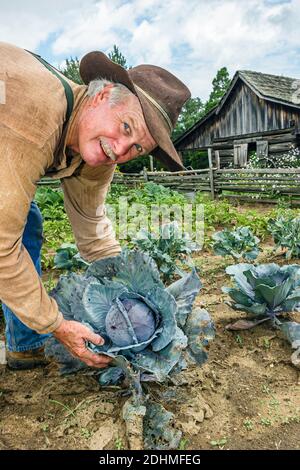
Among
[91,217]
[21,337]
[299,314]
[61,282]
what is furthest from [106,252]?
[299,314]

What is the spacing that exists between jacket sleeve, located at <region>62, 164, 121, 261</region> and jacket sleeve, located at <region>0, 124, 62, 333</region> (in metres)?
0.74

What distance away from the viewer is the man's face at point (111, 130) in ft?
5.43

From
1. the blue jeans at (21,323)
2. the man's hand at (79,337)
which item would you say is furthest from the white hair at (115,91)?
the man's hand at (79,337)

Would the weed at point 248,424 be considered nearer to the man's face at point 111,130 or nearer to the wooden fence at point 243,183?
the man's face at point 111,130

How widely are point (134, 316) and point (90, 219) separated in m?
0.86

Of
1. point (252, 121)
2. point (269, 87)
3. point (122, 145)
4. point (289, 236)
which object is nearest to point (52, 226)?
point (289, 236)

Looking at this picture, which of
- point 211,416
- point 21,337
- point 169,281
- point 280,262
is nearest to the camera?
point 211,416

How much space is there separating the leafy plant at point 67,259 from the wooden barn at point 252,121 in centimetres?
1000

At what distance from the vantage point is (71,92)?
166 centimetres

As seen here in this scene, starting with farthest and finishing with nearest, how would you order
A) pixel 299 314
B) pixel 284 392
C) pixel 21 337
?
pixel 299 314 → pixel 21 337 → pixel 284 392

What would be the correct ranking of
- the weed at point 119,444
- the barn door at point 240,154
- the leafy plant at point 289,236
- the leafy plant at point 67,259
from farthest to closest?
the barn door at point 240,154, the leafy plant at point 289,236, the leafy plant at point 67,259, the weed at point 119,444

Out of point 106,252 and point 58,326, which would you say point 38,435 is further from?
point 106,252

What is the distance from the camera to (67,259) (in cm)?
339
